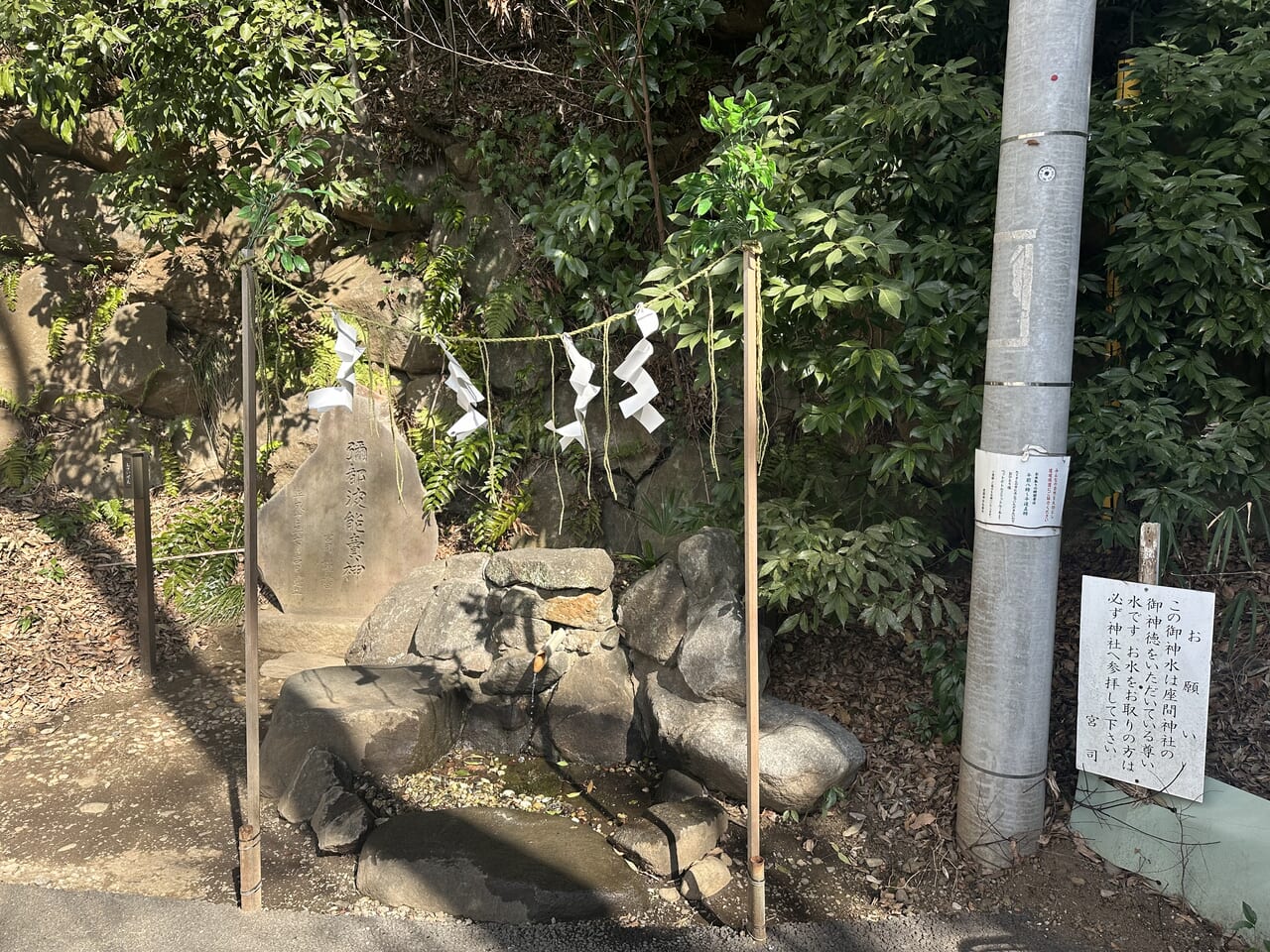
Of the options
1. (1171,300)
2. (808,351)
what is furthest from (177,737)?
(1171,300)

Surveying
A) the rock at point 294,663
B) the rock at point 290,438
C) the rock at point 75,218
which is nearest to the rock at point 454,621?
the rock at point 294,663

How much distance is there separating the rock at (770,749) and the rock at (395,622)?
173cm

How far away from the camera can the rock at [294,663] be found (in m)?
5.06

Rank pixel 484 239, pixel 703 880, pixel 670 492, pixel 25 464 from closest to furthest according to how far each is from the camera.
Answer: pixel 703 880, pixel 670 492, pixel 484 239, pixel 25 464

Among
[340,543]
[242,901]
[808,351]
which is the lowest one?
[242,901]

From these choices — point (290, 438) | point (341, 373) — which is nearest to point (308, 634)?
point (290, 438)

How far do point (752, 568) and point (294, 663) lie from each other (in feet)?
11.3

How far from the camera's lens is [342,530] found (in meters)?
5.50

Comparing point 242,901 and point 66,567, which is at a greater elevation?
point 66,567

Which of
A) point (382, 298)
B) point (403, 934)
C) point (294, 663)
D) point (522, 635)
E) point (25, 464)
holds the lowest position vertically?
point (403, 934)

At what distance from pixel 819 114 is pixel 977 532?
85.0 inches

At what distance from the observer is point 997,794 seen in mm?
3115

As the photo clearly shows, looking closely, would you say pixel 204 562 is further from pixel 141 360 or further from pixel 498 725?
pixel 498 725

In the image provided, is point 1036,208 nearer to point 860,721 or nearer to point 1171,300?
point 1171,300
